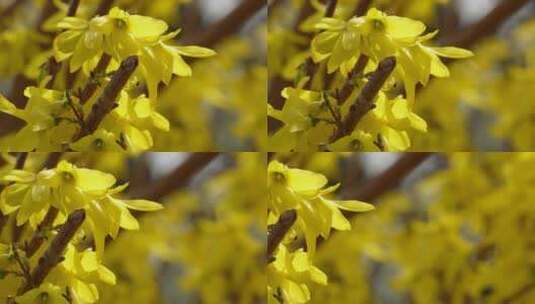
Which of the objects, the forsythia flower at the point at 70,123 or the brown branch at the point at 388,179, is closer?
the forsythia flower at the point at 70,123

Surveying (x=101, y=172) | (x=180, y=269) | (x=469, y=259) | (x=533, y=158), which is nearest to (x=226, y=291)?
(x=180, y=269)

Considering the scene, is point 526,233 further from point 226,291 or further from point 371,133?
point 226,291

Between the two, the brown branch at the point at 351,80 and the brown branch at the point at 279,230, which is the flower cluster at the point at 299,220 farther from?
the brown branch at the point at 351,80

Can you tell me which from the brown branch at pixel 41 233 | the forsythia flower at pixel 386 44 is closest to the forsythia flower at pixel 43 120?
the brown branch at pixel 41 233

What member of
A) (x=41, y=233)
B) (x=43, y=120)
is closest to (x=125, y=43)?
(x=43, y=120)

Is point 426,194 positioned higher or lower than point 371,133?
lower

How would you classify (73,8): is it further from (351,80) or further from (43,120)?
(351,80)
